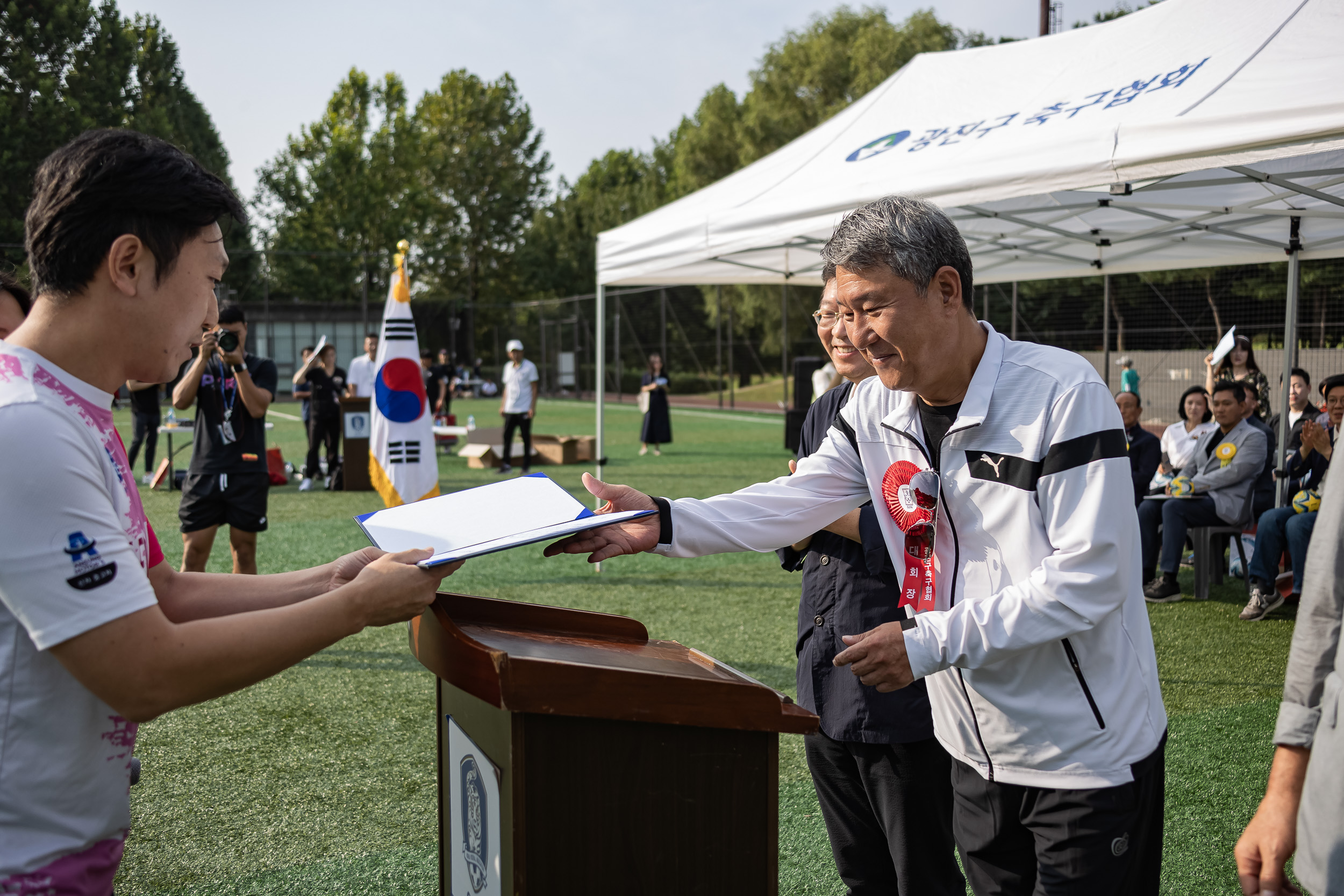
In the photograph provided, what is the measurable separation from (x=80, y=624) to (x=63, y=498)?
0.15 meters

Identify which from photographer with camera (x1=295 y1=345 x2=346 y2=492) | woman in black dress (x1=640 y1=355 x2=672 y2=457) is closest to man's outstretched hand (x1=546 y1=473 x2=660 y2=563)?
photographer with camera (x1=295 y1=345 x2=346 y2=492)

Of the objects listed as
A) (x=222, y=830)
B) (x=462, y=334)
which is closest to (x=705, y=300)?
(x=462, y=334)

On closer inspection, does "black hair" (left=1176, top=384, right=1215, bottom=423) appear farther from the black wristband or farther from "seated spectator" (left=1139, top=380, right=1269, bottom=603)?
the black wristband

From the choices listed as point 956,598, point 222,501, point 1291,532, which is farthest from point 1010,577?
point 1291,532

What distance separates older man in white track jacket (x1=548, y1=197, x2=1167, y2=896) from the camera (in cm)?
158

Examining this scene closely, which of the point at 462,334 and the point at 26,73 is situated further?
the point at 462,334

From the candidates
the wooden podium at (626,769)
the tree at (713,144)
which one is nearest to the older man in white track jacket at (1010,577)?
the wooden podium at (626,769)

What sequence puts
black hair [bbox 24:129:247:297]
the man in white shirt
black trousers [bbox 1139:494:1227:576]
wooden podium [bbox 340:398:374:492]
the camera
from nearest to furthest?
black hair [bbox 24:129:247:297], the camera, black trousers [bbox 1139:494:1227:576], wooden podium [bbox 340:398:374:492], the man in white shirt

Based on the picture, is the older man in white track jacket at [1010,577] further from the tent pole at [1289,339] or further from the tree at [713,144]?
the tree at [713,144]

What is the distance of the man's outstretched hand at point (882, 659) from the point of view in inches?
63.1

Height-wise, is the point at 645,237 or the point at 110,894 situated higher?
the point at 645,237

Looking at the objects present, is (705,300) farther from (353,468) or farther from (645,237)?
(645,237)

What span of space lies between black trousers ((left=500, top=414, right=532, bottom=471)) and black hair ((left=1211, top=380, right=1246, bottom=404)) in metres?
9.14

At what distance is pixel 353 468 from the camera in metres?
12.1
